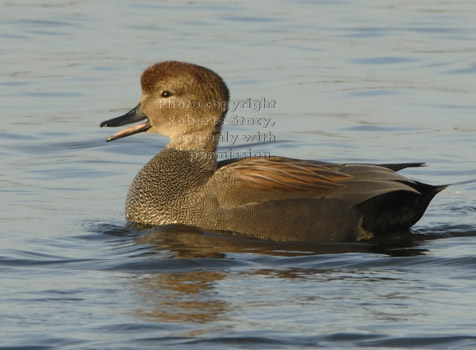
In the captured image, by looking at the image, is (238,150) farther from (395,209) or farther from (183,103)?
(395,209)

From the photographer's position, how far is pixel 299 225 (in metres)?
8.98

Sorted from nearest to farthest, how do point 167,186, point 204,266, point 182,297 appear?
point 182,297
point 204,266
point 167,186

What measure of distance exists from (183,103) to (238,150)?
2.90 meters

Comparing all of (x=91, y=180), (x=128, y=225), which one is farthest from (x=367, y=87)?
(x=128, y=225)

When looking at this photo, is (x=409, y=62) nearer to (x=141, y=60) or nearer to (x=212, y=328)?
(x=141, y=60)

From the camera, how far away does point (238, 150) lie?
12477 millimetres

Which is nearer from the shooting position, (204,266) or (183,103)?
(204,266)

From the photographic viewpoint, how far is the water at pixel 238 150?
6.86 meters

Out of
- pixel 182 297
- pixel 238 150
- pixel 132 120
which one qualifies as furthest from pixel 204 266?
pixel 238 150

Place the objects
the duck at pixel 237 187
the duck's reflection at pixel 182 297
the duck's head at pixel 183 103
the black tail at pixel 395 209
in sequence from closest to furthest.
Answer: the duck's reflection at pixel 182 297, the duck at pixel 237 187, the black tail at pixel 395 209, the duck's head at pixel 183 103

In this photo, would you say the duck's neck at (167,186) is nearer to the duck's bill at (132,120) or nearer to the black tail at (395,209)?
the duck's bill at (132,120)

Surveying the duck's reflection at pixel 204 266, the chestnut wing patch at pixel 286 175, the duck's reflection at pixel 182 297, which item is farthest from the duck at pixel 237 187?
the duck's reflection at pixel 182 297

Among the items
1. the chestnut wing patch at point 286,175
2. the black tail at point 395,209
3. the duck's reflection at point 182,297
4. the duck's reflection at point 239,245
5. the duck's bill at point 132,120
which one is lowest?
the duck's reflection at point 182,297

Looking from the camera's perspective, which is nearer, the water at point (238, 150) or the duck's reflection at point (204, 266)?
the water at point (238, 150)
